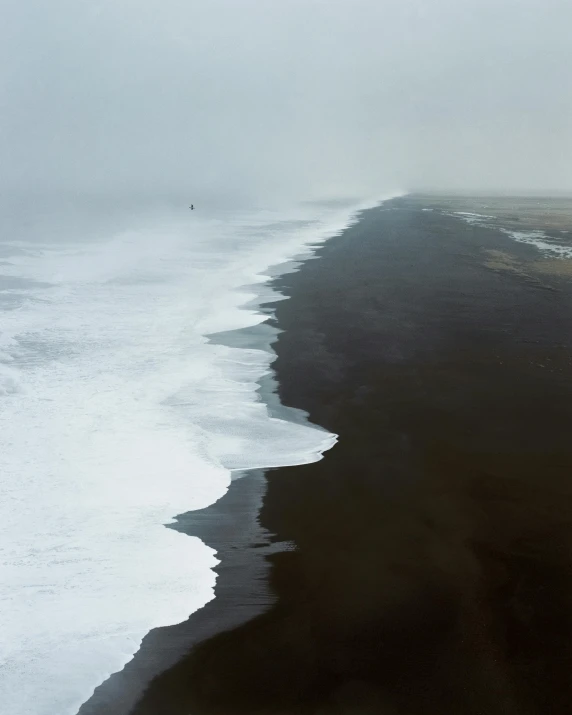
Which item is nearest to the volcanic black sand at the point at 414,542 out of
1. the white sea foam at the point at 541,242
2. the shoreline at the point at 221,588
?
the shoreline at the point at 221,588

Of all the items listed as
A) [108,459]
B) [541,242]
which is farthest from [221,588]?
[541,242]

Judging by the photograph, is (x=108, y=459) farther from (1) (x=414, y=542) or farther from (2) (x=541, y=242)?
(2) (x=541, y=242)

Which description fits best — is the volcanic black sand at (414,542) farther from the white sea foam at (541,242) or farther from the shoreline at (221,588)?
the white sea foam at (541,242)

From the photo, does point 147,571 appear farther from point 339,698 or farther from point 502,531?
point 502,531

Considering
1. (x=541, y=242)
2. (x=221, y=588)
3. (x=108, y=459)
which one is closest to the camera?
(x=221, y=588)

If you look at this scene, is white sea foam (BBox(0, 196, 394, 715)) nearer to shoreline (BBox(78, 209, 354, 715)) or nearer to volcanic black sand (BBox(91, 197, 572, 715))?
shoreline (BBox(78, 209, 354, 715))

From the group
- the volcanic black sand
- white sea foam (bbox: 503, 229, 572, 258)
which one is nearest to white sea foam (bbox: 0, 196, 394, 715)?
the volcanic black sand
